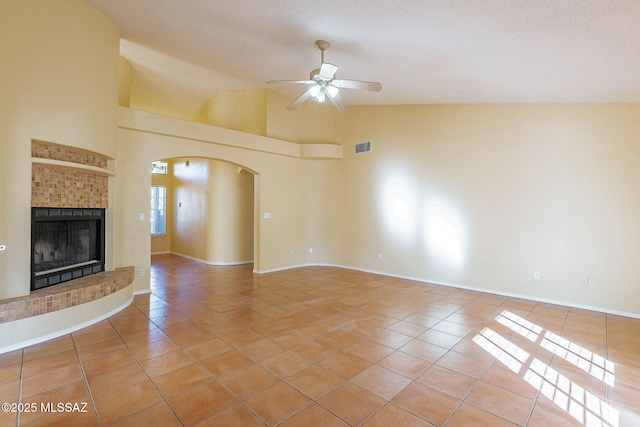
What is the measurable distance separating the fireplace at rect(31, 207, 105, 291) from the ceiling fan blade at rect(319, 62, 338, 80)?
3558 mm

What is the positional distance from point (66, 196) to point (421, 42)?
4.63m

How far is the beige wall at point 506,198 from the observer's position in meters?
4.16

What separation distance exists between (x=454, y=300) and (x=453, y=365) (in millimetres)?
2166

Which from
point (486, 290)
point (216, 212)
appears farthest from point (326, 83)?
point (216, 212)

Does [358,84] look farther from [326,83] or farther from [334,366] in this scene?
[334,366]

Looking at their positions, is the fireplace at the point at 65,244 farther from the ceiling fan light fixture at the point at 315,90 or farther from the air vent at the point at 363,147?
the air vent at the point at 363,147

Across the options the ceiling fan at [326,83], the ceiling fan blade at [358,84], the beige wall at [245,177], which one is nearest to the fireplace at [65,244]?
the beige wall at [245,177]

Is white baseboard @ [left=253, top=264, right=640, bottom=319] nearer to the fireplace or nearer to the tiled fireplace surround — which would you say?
the fireplace

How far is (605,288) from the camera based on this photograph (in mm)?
4207

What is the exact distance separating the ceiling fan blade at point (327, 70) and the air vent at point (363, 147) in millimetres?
3149

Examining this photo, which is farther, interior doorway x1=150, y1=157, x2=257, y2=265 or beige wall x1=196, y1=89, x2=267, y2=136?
interior doorway x1=150, y1=157, x2=257, y2=265

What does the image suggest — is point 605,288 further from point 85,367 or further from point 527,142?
point 85,367

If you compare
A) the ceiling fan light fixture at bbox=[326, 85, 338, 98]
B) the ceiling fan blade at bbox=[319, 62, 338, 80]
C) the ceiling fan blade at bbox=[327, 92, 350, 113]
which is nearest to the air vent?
the ceiling fan blade at bbox=[327, 92, 350, 113]

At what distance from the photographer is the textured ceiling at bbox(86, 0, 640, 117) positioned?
8.91 feet
